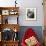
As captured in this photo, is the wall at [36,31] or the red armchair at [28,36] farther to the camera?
the wall at [36,31]

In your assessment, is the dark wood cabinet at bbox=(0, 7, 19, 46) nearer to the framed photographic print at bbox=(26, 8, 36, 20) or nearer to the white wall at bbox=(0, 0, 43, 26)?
the white wall at bbox=(0, 0, 43, 26)

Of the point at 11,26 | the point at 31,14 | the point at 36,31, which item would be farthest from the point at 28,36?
the point at 31,14

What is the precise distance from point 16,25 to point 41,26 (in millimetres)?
914

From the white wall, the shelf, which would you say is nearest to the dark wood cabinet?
the shelf

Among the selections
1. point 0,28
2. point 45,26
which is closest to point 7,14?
point 0,28

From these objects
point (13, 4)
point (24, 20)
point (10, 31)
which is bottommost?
point (10, 31)

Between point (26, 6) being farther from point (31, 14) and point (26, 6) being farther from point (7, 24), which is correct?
point (7, 24)

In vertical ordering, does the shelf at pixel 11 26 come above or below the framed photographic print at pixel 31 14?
below

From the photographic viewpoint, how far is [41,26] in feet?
18.0

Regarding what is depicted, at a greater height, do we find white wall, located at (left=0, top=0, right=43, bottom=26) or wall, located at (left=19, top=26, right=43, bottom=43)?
white wall, located at (left=0, top=0, right=43, bottom=26)

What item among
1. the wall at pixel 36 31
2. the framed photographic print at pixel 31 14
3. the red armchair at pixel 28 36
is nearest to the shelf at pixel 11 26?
the wall at pixel 36 31

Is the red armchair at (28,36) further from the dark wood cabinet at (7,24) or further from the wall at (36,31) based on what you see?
the dark wood cabinet at (7,24)

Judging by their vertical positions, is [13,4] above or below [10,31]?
above

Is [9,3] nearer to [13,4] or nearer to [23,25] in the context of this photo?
[13,4]
